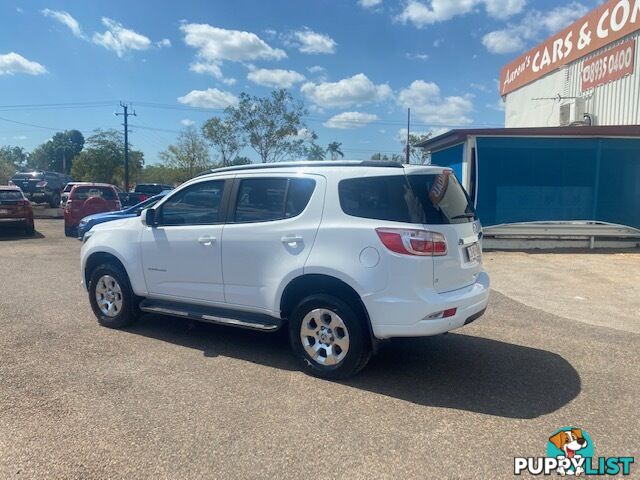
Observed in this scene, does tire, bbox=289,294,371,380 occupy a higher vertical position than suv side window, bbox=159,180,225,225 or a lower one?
lower

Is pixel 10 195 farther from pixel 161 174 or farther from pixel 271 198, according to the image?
pixel 161 174

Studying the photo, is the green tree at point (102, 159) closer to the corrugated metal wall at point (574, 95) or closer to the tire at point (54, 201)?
the tire at point (54, 201)

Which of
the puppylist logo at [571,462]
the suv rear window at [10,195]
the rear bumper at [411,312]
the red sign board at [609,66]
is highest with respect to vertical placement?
the red sign board at [609,66]

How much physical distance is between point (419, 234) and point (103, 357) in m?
3.26

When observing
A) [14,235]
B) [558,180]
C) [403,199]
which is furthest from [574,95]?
[14,235]

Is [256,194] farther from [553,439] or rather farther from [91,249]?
[553,439]

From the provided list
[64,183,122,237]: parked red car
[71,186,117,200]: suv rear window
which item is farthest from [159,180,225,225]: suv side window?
[71,186,117,200]: suv rear window

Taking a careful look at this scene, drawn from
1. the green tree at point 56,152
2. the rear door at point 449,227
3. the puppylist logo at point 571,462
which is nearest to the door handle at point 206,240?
the rear door at point 449,227

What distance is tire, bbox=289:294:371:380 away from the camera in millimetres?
4121

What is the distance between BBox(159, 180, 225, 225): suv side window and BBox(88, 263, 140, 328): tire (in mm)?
928

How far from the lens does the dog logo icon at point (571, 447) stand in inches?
119

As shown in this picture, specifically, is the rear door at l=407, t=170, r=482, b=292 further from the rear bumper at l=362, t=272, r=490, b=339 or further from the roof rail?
the roof rail

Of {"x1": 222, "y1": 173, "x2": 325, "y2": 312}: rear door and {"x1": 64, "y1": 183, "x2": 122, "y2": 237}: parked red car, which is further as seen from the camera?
{"x1": 64, "y1": 183, "x2": 122, "y2": 237}: parked red car

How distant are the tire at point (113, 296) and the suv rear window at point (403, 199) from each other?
2.96 meters
